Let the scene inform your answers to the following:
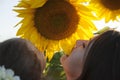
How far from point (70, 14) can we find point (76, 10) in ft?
0.13

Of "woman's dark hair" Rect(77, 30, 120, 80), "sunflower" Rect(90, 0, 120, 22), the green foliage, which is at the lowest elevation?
the green foliage

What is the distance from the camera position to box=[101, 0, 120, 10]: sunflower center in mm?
2273

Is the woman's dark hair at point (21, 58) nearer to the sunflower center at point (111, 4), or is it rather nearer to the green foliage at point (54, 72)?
the sunflower center at point (111, 4)

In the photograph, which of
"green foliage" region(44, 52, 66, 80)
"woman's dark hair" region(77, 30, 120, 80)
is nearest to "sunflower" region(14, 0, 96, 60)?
"woman's dark hair" region(77, 30, 120, 80)

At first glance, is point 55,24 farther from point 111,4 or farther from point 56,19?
point 111,4

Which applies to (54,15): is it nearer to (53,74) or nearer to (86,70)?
(86,70)

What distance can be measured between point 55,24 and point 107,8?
0.22 meters

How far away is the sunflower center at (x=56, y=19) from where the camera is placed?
227cm

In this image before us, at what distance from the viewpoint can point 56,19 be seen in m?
2.32

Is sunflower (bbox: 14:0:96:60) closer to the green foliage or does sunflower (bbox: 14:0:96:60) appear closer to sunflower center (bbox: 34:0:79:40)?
sunflower center (bbox: 34:0:79:40)

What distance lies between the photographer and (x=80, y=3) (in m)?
2.27

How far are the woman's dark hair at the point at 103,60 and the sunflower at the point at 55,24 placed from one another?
0.49ft

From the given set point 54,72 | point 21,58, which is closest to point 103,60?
point 21,58

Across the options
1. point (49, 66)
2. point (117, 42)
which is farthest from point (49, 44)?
point (49, 66)
